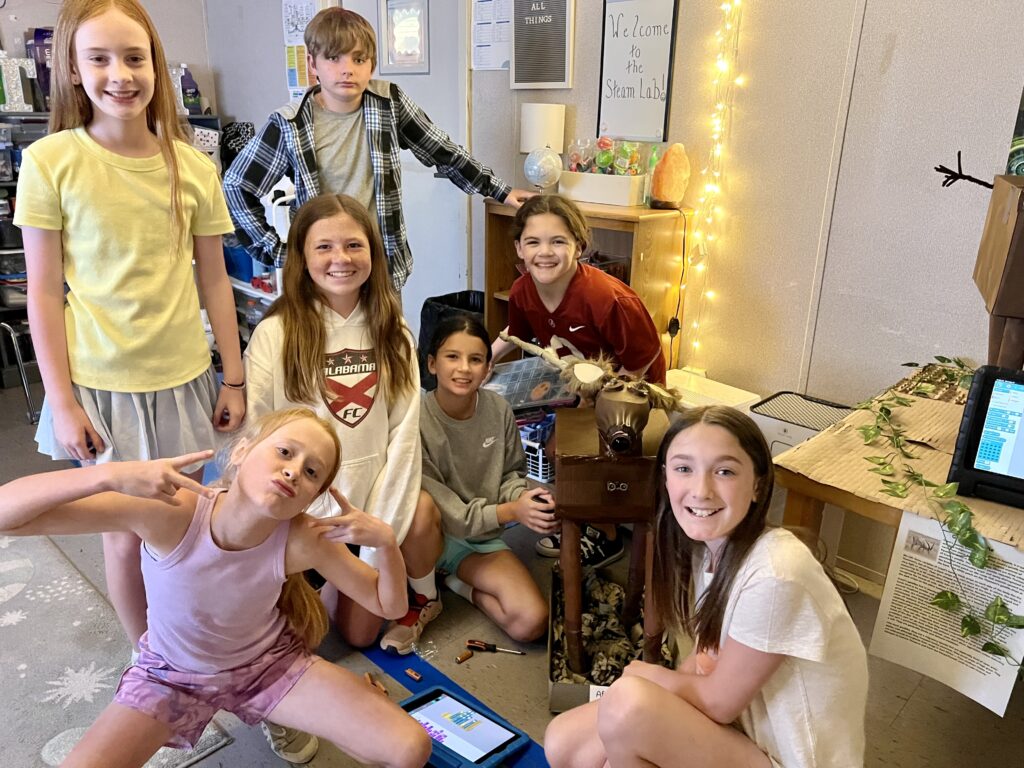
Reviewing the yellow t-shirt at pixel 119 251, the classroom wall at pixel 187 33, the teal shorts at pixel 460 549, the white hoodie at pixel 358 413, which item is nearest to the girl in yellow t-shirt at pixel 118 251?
the yellow t-shirt at pixel 119 251

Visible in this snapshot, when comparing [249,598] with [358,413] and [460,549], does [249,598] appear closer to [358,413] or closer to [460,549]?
[358,413]

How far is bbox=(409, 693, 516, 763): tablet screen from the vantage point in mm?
1393

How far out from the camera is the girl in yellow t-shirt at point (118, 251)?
1301 millimetres

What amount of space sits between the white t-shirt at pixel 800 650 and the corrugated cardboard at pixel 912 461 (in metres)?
0.23

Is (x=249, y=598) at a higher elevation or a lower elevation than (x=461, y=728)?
higher

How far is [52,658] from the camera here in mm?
1665

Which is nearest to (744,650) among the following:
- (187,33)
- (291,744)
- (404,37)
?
(291,744)

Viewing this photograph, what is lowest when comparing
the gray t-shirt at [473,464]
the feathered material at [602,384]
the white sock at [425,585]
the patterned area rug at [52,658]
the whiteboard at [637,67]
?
the patterned area rug at [52,658]

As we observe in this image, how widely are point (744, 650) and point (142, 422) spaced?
3.70 feet

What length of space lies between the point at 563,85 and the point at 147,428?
1.89 meters

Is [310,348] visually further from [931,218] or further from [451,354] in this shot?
[931,218]

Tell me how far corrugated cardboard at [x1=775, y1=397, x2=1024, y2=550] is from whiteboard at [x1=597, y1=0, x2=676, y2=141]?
132 cm

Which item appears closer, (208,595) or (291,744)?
(208,595)

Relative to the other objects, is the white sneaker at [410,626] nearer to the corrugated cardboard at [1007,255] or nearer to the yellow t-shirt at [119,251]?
the yellow t-shirt at [119,251]
